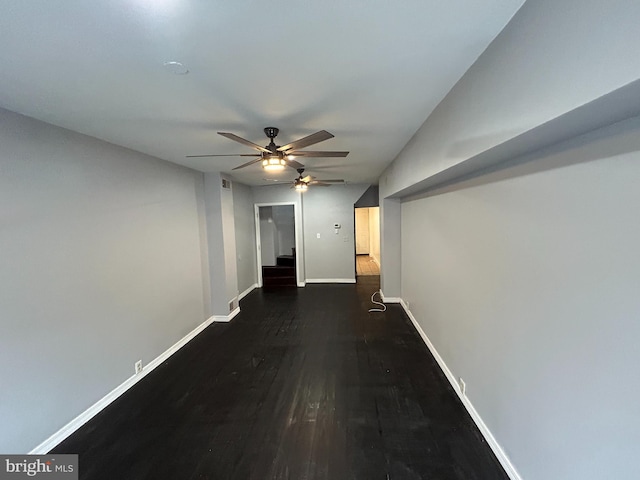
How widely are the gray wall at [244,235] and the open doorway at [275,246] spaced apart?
20 cm

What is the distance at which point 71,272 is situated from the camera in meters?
2.34

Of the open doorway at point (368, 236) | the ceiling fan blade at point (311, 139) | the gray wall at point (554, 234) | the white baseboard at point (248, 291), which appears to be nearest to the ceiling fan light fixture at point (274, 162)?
the ceiling fan blade at point (311, 139)

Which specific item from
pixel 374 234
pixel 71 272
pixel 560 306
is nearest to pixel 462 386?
pixel 560 306

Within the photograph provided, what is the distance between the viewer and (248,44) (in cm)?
126

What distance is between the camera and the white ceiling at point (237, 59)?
1.07 meters

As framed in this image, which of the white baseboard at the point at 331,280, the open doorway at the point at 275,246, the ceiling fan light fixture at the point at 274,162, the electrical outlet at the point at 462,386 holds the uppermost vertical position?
the ceiling fan light fixture at the point at 274,162

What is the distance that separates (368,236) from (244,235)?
6597 millimetres

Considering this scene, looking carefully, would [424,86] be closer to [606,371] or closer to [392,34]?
[392,34]

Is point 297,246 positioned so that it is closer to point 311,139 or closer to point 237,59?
point 311,139

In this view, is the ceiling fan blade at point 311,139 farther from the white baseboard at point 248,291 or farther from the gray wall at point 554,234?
the white baseboard at point 248,291

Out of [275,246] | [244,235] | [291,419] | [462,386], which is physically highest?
[244,235]

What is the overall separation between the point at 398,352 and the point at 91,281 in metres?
3.40

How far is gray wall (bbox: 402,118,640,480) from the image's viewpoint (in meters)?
1.08

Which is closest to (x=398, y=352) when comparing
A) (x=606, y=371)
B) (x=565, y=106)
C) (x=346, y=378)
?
(x=346, y=378)
